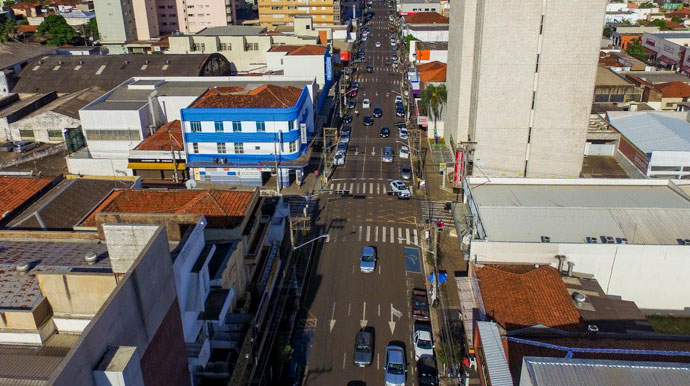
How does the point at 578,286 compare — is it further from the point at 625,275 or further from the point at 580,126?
the point at 580,126

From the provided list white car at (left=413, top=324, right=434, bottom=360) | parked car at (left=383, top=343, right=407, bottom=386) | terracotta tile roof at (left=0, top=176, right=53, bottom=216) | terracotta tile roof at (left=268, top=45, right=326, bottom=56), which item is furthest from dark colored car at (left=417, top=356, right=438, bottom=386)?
terracotta tile roof at (left=268, top=45, right=326, bottom=56)

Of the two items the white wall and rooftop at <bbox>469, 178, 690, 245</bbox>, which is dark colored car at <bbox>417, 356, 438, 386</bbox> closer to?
the white wall

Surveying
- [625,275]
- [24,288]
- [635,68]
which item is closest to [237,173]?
[24,288]

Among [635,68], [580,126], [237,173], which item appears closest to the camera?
[580,126]

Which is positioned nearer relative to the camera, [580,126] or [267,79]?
[580,126]

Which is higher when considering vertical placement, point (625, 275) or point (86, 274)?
point (86, 274)

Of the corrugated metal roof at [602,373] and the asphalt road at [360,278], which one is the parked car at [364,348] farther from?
the corrugated metal roof at [602,373]

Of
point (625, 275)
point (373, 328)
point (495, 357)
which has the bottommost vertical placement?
point (373, 328)
